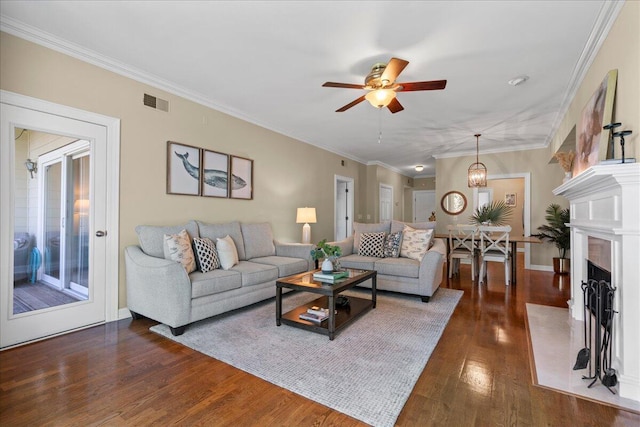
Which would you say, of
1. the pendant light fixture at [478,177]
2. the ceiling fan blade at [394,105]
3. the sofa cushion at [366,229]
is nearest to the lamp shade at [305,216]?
the sofa cushion at [366,229]

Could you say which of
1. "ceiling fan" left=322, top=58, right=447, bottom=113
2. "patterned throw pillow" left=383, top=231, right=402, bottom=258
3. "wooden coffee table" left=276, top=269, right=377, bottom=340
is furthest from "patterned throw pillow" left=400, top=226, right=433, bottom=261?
"ceiling fan" left=322, top=58, right=447, bottom=113

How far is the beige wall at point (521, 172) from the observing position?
5.96 metres

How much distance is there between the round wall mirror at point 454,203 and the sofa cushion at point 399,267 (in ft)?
11.9

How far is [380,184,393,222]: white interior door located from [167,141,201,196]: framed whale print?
5534 millimetres

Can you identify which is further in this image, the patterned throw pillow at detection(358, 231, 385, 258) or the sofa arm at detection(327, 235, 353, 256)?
the sofa arm at detection(327, 235, 353, 256)

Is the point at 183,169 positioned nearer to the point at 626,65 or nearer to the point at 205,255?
the point at 205,255

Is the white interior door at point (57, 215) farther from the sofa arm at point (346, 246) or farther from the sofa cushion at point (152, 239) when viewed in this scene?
the sofa arm at point (346, 246)

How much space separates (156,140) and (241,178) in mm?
1285

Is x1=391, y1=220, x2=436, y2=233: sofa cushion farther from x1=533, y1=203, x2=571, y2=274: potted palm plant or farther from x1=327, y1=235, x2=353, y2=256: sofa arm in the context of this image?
x1=533, y1=203, x2=571, y2=274: potted palm plant

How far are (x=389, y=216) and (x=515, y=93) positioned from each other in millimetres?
5558

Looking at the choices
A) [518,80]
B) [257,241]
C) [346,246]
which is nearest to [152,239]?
[257,241]

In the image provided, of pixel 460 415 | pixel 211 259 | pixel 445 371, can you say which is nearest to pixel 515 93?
pixel 445 371

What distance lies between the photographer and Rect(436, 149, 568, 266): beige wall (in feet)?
19.5

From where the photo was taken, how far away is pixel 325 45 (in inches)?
104
